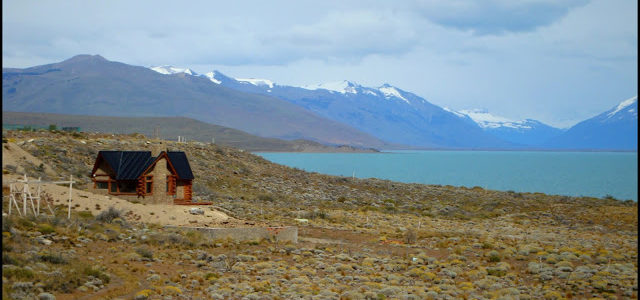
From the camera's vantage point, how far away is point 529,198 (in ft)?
201

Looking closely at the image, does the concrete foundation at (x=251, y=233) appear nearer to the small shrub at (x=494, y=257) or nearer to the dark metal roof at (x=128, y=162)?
the dark metal roof at (x=128, y=162)

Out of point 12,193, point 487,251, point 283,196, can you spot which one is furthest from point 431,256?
point 283,196

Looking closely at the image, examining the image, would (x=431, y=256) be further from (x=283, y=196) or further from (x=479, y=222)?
(x=283, y=196)

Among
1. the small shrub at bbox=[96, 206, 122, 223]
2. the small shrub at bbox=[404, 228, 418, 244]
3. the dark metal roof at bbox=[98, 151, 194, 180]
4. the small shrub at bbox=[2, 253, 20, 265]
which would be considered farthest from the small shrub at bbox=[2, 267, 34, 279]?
the small shrub at bbox=[404, 228, 418, 244]

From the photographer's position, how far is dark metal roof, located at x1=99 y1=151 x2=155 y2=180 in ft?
109

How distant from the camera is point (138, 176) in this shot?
32.9m

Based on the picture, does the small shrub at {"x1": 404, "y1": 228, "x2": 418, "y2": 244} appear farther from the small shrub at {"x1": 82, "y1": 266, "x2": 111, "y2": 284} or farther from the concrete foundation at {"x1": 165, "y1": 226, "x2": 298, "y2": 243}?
the small shrub at {"x1": 82, "y1": 266, "x2": 111, "y2": 284}

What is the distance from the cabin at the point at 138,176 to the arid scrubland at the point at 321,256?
273 centimetres

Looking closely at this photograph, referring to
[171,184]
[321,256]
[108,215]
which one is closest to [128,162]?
[171,184]

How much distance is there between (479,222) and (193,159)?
85.1 ft

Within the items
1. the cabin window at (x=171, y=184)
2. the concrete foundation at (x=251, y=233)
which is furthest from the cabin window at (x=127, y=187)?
the concrete foundation at (x=251, y=233)

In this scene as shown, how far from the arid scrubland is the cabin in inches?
108

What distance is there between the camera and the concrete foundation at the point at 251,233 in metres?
27.5

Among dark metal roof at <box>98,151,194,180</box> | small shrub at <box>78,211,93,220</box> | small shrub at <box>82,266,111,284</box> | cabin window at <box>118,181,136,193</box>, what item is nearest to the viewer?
small shrub at <box>82,266,111,284</box>
